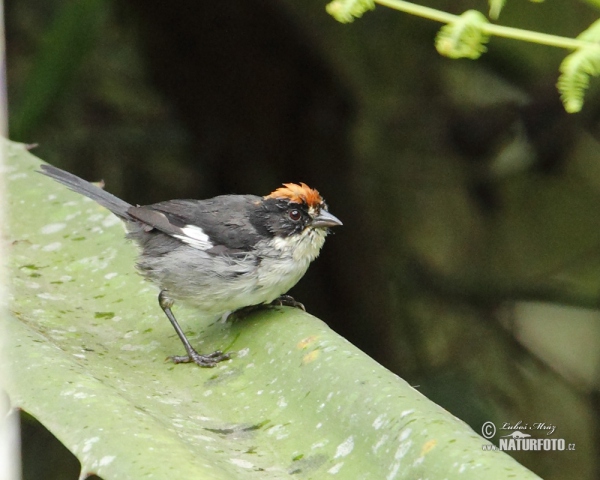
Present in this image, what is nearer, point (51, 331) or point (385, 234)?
point (51, 331)

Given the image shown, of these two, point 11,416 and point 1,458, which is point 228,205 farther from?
point 1,458

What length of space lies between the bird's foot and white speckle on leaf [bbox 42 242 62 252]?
0.97m

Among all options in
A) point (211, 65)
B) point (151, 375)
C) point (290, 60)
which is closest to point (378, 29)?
point (290, 60)

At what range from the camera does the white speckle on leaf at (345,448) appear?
264 centimetres

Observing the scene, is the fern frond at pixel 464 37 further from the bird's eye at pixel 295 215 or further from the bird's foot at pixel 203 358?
the bird's eye at pixel 295 215

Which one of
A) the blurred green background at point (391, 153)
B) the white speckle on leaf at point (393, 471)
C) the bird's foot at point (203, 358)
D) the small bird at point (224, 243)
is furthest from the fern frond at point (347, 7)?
the blurred green background at point (391, 153)

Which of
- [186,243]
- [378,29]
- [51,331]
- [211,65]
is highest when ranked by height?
[378,29]

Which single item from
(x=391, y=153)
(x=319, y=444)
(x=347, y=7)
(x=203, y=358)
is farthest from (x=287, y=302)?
(x=391, y=153)

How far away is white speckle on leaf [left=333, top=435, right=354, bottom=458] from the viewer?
264 centimetres

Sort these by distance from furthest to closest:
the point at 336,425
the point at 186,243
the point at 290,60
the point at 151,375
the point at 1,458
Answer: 1. the point at 290,60
2. the point at 186,243
3. the point at 151,375
4. the point at 336,425
5. the point at 1,458

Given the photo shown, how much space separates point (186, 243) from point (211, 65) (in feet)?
10.1

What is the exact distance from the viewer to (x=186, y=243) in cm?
422

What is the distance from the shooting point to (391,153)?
691 centimetres

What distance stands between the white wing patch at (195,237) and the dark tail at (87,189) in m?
0.33
